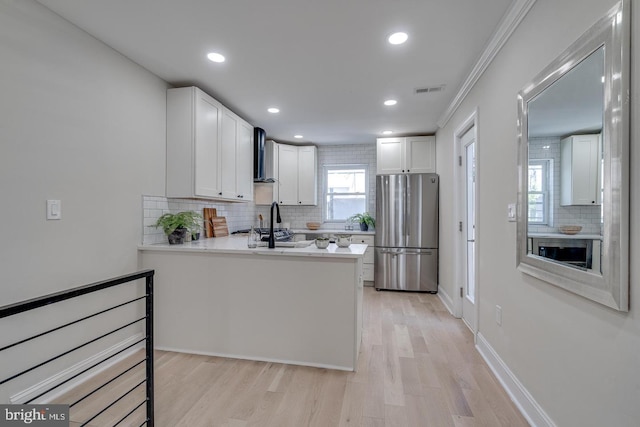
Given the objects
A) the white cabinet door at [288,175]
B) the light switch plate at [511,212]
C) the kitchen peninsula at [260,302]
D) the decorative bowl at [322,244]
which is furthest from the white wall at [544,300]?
the white cabinet door at [288,175]

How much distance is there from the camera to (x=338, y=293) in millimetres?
2225

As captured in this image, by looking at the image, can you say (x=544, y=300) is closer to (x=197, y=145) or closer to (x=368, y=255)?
(x=197, y=145)

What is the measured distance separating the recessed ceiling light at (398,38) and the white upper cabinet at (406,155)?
262 centimetres

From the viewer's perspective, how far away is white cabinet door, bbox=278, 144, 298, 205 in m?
5.13

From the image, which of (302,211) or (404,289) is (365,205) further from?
(404,289)

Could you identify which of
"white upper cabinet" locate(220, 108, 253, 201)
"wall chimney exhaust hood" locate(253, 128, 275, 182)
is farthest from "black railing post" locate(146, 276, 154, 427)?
"wall chimney exhaust hood" locate(253, 128, 275, 182)

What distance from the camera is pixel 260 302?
7.77 ft

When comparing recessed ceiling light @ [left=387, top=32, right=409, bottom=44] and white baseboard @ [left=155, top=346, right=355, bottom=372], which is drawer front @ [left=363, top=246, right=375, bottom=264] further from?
recessed ceiling light @ [left=387, top=32, right=409, bottom=44]

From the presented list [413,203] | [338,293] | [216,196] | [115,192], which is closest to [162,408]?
[338,293]

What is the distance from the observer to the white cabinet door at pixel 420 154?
459cm

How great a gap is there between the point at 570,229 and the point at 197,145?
9.40 feet

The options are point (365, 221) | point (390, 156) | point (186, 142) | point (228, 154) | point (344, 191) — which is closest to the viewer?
point (186, 142)

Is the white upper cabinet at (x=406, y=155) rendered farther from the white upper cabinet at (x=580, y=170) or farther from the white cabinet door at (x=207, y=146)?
the white upper cabinet at (x=580, y=170)

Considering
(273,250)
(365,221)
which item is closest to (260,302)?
(273,250)
